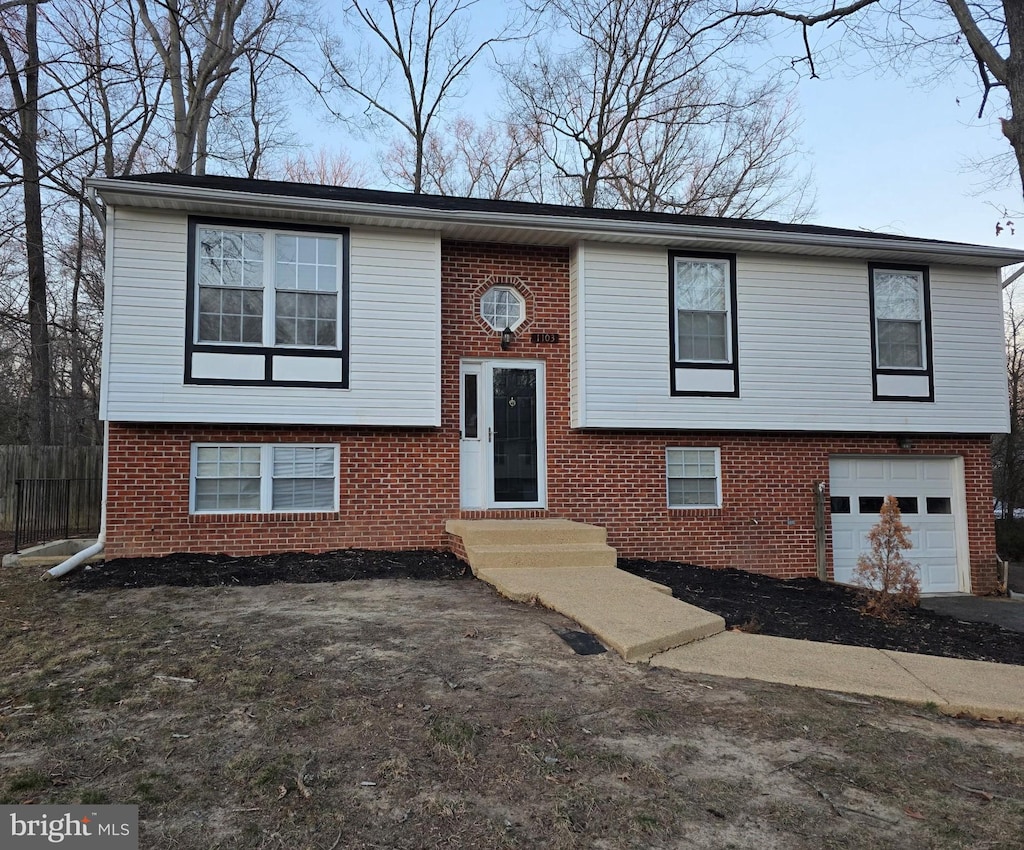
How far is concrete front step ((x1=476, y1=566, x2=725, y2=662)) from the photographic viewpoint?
4508mm

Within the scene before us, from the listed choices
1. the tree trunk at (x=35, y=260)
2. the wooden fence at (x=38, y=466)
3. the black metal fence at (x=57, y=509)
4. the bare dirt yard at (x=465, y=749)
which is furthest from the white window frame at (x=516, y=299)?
the tree trunk at (x=35, y=260)

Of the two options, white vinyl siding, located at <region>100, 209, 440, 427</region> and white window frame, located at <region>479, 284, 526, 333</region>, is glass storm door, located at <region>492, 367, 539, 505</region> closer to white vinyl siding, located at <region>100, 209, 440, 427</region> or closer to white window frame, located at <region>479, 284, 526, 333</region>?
white window frame, located at <region>479, 284, 526, 333</region>

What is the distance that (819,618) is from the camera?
20.5ft

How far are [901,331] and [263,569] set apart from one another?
30.1 feet

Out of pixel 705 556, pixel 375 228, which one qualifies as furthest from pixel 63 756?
pixel 705 556

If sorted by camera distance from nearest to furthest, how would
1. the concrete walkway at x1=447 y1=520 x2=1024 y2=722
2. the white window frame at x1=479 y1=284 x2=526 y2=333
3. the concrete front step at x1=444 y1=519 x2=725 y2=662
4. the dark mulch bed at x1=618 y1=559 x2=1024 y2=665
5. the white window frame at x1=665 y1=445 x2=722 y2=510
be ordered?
the concrete walkway at x1=447 y1=520 x2=1024 y2=722, the concrete front step at x1=444 y1=519 x2=725 y2=662, the dark mulch bed at x1=618 y1=559 x2=1024 y2=665, the white window frame at x1=479 y1=284 x2=526 y2=333, the white window frame at x1=665 y1=445 x2=722 y2=510

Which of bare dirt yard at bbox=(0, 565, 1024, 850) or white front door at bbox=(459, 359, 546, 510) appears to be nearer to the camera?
bare dirt yard at bbox=(0, 565, 1024, 850)

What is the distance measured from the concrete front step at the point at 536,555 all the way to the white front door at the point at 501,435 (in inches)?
58.6

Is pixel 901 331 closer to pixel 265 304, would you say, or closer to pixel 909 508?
pixel 909 508

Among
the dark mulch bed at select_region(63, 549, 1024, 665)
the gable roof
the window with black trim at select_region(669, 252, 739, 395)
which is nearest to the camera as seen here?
the dark mulch bed at select_region(63, 549, 1024, 665)

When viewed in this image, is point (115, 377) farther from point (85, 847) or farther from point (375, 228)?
point (85, 847)

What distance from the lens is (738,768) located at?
2.93m

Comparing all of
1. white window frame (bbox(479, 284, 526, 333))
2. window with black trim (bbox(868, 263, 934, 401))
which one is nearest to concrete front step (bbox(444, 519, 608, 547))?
white window frame (bbox(479, 284, 526, 333))

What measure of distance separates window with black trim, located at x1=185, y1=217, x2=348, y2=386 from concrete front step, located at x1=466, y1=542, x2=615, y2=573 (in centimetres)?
274
